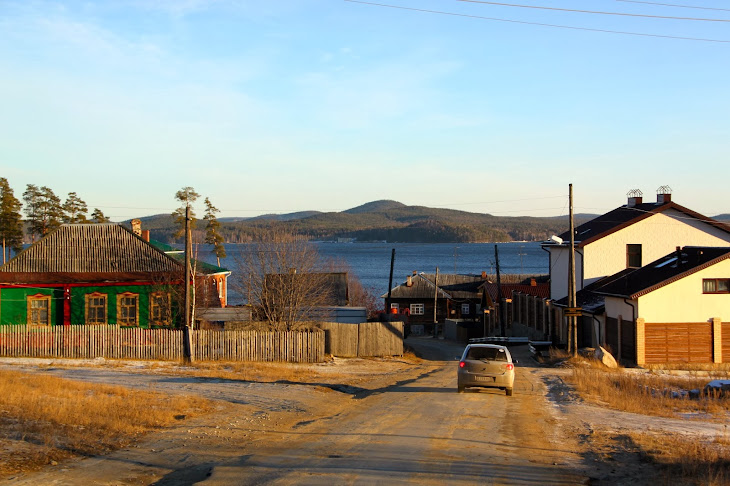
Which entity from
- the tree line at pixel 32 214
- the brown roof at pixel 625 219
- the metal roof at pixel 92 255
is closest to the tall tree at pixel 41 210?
the tree line at pixel 32 214

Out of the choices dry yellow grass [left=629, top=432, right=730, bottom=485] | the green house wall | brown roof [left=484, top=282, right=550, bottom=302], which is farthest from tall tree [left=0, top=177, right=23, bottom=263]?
dry yellow grass [left=629, top=432, right=730, bottom=485]

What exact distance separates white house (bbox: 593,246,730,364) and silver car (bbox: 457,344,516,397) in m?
15.7

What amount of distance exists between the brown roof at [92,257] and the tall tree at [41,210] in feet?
83.7

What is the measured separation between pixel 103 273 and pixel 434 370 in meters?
19.8

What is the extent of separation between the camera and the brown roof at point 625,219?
43.0 m

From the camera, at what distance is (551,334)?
1777 inches

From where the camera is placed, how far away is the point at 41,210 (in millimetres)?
65062

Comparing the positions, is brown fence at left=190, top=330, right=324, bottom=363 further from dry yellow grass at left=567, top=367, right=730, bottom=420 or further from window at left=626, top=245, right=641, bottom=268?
window at left=626, top=245, right=641, bottom=268

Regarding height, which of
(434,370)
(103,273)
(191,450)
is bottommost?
(434,370)

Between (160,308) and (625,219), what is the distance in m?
30.0

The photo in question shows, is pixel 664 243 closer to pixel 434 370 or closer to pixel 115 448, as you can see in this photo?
pixel 434 370

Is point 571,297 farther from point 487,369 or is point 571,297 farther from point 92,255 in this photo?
point 92,255

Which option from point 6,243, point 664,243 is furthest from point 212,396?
point 6,243

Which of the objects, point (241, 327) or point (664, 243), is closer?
point (241, 327)
